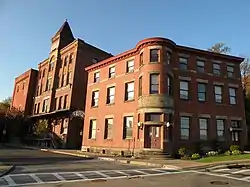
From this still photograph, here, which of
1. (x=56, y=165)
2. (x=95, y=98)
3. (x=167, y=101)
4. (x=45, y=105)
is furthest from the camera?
(x=45, y=105)

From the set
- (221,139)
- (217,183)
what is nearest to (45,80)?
(221,139)

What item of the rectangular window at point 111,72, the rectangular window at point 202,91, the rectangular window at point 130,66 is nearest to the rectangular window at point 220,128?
the rectangular window at point 202,91

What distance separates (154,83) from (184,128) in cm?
551

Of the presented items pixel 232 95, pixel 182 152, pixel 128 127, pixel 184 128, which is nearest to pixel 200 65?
pixel 232 95

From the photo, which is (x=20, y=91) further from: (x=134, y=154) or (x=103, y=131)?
(x=134, y=154)

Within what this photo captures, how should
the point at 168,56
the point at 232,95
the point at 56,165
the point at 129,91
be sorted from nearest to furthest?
the point at 56,165 → the point at 168,56 → the point at 129,91 → the point at 232,95

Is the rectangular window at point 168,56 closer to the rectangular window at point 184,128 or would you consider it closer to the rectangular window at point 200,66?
the rectangular window at point 200,66

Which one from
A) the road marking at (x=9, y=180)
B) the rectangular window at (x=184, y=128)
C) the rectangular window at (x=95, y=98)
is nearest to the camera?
the road marking at (x=9, y=180)

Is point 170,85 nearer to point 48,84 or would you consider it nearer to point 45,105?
point 45,105

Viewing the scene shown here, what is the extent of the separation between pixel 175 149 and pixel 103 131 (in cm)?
922

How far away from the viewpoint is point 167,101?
82.6 feet

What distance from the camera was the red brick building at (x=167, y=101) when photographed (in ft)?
82.2

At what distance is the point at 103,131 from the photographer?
30.6 metres

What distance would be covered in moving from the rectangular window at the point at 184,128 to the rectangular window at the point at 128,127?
5.19 meters
